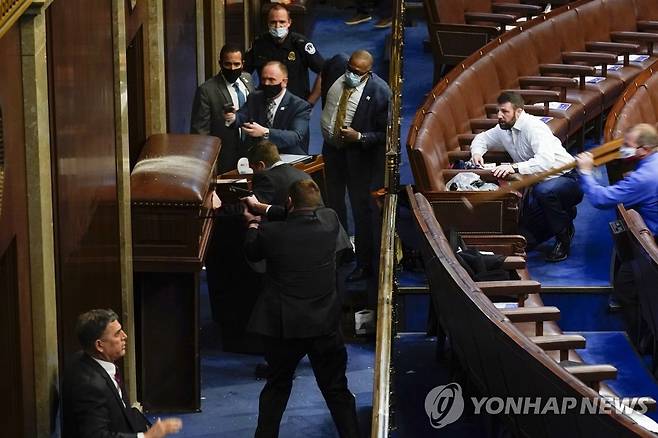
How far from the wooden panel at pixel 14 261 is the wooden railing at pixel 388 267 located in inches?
48.2

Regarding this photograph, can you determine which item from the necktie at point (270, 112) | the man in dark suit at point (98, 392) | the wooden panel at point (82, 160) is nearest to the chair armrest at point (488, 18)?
the necktie at point (270, 112)

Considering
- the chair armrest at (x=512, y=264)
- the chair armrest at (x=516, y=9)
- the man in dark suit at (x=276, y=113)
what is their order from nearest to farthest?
the chair armrest at (x=512, y=264), the man in dark suit at (x=276, y=113), the chair armrest at (x=516, y=9)

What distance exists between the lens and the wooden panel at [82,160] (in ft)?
17.8

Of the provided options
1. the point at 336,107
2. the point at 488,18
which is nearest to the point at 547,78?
the point at 488,18

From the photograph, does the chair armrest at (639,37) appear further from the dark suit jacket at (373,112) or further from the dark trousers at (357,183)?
the dark trousers at (357,183)

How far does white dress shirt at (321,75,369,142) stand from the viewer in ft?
28.7

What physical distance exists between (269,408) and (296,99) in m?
2.48

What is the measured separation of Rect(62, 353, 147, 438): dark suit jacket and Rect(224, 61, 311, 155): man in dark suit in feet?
11.1

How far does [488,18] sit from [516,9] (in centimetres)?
54

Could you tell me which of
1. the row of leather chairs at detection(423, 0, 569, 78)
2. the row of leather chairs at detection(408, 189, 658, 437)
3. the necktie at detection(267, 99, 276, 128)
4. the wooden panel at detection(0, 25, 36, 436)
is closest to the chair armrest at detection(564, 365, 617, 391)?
the row of leather chairs at detection(408, 189, 658, 437)

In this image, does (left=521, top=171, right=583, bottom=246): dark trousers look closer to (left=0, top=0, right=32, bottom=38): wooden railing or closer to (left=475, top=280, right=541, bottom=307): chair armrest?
(left=475, top=280, right=541, bottom=307): chair armrest

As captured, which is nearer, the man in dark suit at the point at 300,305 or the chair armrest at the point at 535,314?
the man in dark suit at the point at 300,305

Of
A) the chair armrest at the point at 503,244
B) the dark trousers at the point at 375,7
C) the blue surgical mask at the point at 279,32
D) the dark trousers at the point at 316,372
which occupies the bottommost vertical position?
the dark trousers at the point at 316,372

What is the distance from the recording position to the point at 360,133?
8.66 meters
